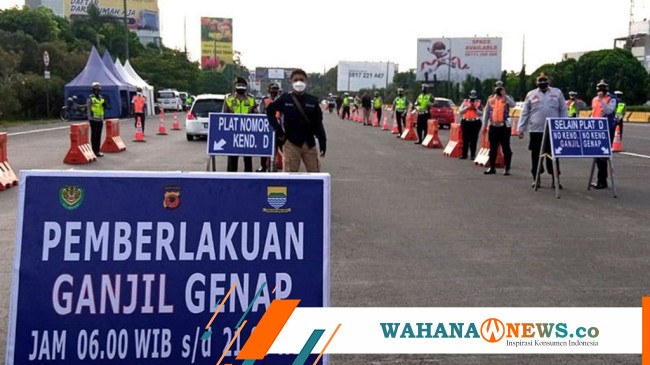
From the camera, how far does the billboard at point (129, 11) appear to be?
14450 cm

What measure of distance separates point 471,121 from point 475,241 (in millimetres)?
11741

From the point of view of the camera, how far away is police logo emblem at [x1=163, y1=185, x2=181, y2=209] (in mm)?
4055

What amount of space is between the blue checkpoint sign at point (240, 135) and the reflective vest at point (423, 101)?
12.5 m

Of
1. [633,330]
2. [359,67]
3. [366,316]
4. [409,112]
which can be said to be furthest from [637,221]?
[359,67]

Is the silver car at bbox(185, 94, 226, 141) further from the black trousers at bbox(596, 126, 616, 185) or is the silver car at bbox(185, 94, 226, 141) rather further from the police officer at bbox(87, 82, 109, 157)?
the black trousers at bbox(596, 126, 616, 185)

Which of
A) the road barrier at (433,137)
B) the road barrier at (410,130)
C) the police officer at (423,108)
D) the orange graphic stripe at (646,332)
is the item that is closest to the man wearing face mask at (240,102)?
the police officer at (423,108)

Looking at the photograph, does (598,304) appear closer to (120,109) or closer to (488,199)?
(488,199)


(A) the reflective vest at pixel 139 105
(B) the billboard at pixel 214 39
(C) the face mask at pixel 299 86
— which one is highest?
(B) the billboard at pixel 214 39

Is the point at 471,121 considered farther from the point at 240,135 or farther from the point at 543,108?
the point at 240,135

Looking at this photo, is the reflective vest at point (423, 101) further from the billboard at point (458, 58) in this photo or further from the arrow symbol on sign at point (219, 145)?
the billboard at point (458, 58)

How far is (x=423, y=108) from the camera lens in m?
27.1

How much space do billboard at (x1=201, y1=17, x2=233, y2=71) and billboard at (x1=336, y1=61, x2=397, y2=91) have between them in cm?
2334

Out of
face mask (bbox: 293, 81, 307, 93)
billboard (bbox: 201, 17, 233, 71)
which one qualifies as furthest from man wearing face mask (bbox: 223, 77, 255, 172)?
billboard (bbox: 201, 17, 233, 71)

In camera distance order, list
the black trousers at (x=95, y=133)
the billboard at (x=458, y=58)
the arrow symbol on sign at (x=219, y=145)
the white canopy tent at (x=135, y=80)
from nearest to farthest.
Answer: the arrow symbol on sign at (x=219, y=145) < the black trousers at (x=95, y=133) < the white canopy tent at (x=135, y=80) < the billboard at (x=458, y=58)
